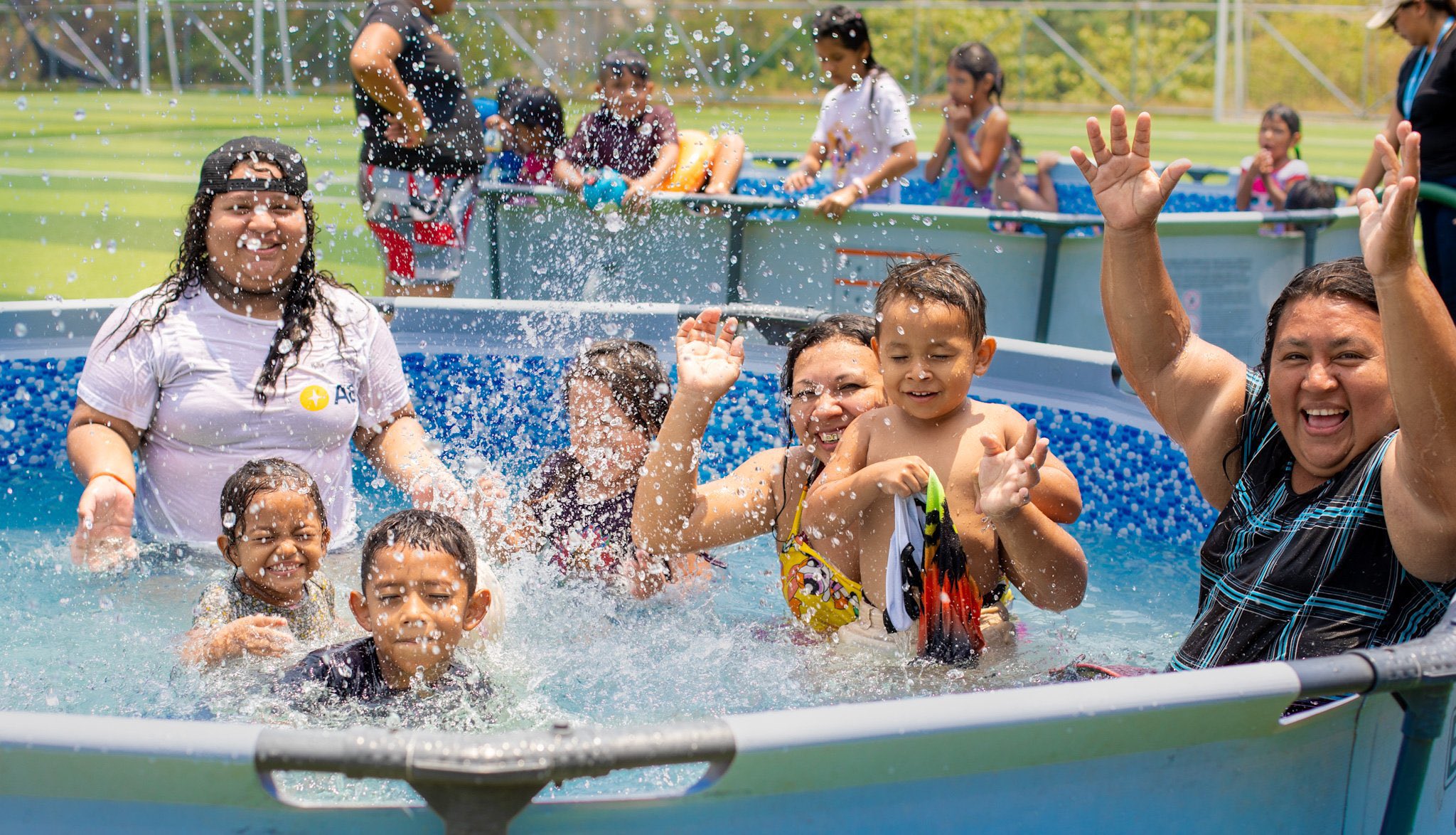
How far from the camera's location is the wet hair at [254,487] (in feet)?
A: 9.48

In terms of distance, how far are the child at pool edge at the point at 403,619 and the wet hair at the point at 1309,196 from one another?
Result: 5854 millimetres

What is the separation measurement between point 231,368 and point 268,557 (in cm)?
72

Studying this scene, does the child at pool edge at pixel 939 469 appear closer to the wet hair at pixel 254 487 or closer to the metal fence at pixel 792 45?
the wet hair at pixel 254 487

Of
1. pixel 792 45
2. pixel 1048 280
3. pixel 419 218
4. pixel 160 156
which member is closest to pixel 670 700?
pixel 419 218

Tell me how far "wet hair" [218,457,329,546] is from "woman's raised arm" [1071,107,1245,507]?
1.72 m

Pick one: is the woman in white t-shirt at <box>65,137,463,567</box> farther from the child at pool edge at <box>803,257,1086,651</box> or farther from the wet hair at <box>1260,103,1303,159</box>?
the wet hair at <box>1260,103,1303,159</box>

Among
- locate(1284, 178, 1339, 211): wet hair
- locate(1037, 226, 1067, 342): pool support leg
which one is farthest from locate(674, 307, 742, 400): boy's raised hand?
locate(1284, 178, 1339, 211): wet hair

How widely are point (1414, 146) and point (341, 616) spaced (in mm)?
2448

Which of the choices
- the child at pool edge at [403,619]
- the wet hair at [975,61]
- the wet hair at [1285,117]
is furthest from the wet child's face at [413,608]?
the wet hair at [1285,117]

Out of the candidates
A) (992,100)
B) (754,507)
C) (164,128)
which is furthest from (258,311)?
(164,128)

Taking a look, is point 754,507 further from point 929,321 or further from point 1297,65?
point 1297,65

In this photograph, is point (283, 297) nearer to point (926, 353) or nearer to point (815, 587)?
point (815, 587)

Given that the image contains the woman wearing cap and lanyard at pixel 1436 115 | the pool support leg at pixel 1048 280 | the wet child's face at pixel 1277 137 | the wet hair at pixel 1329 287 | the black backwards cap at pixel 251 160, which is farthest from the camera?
the wet child's face at pixel 1277 137

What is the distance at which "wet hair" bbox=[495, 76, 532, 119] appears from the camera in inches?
314
